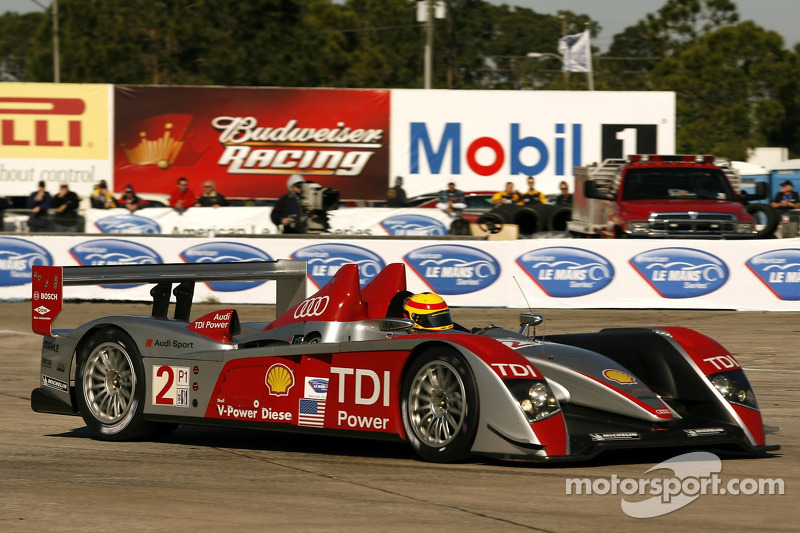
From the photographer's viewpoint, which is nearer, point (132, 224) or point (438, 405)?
point (438, 405)

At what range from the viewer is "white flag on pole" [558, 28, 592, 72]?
144 ft

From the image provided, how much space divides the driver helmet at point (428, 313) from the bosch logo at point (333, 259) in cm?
1100

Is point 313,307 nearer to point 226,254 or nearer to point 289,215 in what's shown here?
point 226,254

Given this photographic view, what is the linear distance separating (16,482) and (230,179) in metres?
23.9

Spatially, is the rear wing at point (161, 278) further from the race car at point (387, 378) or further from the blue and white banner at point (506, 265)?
the blue and white banner at point (506, 265)

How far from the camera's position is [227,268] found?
29.0 feet

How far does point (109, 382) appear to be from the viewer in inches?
334

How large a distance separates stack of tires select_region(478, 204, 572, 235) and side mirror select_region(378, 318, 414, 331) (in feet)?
51.9

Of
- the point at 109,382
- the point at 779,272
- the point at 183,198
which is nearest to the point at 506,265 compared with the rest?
the point at 779,272

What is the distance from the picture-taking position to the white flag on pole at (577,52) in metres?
43.8

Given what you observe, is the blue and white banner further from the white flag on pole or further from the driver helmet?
the white flag on pole

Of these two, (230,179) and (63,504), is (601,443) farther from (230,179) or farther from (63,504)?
(230,179)

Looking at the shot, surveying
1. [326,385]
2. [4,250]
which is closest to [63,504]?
[326,385]

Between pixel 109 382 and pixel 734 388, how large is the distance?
421cm
